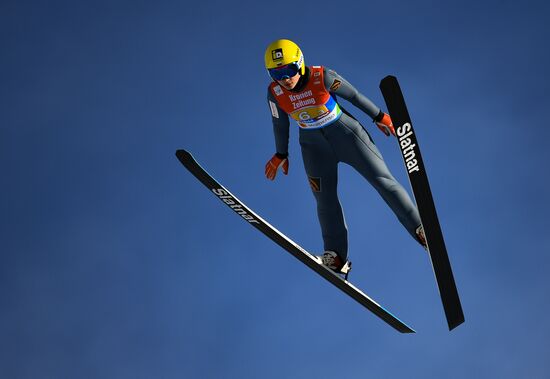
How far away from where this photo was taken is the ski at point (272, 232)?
8445 mm

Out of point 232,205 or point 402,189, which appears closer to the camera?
point 402,189

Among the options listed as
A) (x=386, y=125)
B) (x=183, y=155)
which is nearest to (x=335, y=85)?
(x=386, y=125)

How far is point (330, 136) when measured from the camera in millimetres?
8148

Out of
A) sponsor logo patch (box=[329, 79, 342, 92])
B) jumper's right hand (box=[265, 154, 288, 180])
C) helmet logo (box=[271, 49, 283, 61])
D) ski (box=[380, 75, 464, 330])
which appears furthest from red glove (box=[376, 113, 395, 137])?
helmet logo (box=[271, 49, 283, 61])

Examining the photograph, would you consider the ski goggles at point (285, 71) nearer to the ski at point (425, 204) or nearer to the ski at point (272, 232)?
the ski at point (425, 204)

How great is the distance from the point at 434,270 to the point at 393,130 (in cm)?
139

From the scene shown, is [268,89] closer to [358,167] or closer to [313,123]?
[313,123]

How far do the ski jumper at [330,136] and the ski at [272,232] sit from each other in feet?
1.68

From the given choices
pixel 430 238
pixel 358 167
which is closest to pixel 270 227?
pixel 358 167

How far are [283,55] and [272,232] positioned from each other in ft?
5.77

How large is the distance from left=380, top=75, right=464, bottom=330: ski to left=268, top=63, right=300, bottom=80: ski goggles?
0.90m

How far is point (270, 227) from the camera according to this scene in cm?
845

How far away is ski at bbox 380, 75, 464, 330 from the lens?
24.1 feet

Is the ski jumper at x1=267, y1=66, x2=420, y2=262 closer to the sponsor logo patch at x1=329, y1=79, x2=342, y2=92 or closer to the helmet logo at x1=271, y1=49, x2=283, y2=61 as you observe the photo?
the sponsor logo patch at x1=329, y1=79, x2=342, y2=92
